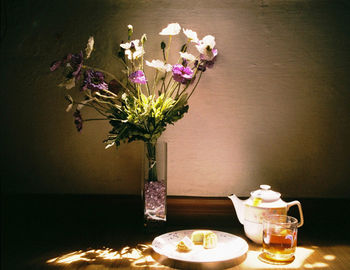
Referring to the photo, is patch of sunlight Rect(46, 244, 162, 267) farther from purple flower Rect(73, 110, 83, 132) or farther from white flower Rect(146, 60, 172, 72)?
white flower Rect(146, 60, 172, 72)

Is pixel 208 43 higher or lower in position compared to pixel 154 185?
higher

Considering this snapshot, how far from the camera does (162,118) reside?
4.00ft

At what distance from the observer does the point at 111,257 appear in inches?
42.4

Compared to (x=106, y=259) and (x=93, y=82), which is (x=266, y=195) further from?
(x=93, y=82)

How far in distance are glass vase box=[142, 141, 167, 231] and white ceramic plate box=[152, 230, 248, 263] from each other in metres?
0.09

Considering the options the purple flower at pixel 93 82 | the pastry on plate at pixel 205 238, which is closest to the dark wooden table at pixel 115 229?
the pastry on plate at pixel 205 238

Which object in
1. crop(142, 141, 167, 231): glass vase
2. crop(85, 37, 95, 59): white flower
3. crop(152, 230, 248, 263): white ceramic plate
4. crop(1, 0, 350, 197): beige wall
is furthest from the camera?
crop(1, 0, 350, 197): beige wall

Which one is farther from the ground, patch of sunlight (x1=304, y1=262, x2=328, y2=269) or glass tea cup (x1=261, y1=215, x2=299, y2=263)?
glass tea cup (x1=261, y1=215, x2=299, y2=263)

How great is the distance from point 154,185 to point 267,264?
18.2 inches

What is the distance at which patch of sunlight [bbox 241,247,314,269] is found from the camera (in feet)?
3.35

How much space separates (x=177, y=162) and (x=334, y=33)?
851 mm

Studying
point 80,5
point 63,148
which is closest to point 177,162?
point 63,148

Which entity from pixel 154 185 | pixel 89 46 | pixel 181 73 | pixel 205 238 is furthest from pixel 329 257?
pixel 89 46

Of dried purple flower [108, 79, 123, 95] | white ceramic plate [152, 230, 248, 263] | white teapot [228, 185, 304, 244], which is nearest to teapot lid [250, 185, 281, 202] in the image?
white teapot [228, 185, 304, 244]
